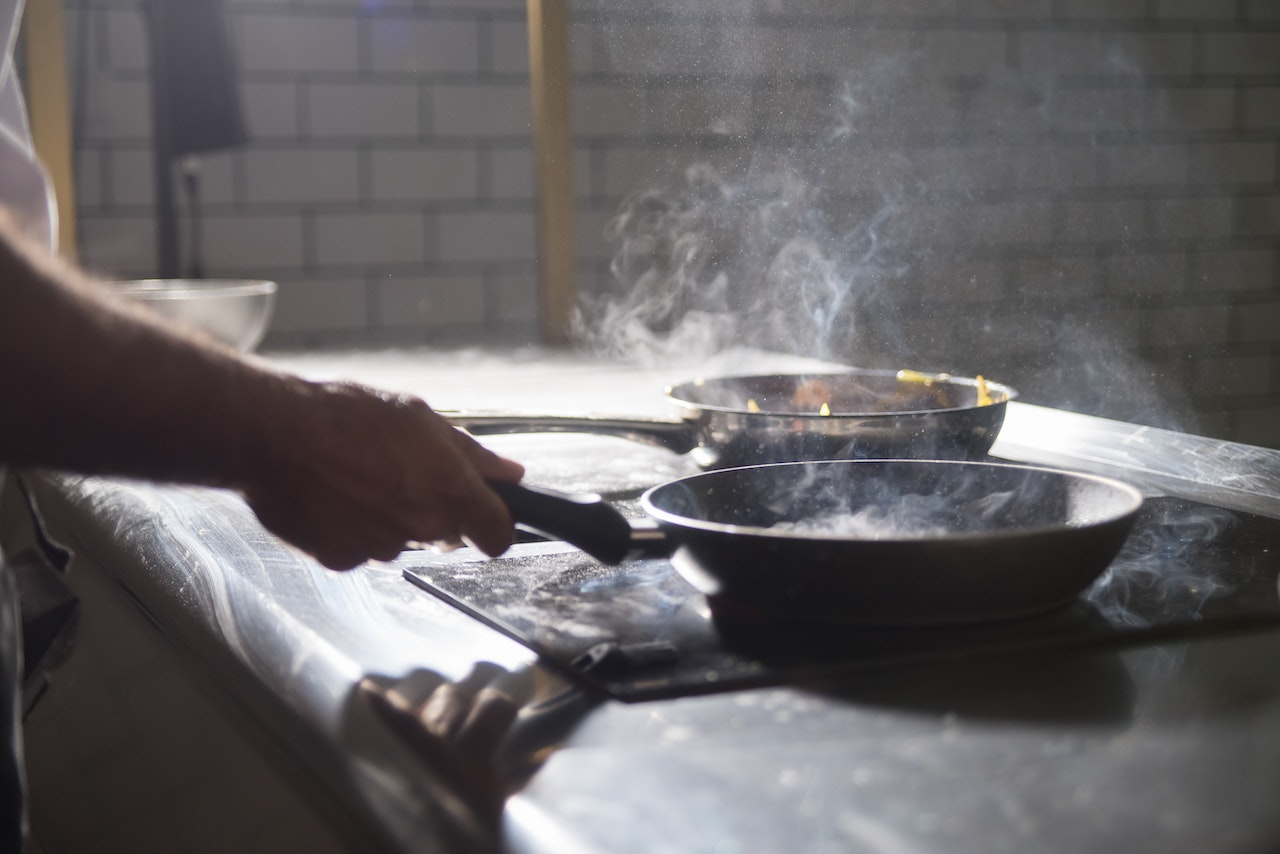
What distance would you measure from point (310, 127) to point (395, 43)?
0.25 m

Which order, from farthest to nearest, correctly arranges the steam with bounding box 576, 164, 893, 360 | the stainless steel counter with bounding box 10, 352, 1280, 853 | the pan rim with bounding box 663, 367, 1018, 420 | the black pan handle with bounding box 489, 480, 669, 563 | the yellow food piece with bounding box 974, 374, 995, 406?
1. the steam with bounding box 576, 164, 893, 360
2. the yellow food piece with bounding box 974, 374, 995, 406
3. the pan rim with bounding box 663, 367, 1018, 420
4. the black pan handle with bounding box 489, 480, 669, 563
5. the stainless steel counter with bounding box 10, 352, 1280, 853

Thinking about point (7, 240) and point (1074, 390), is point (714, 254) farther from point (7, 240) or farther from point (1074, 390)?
point (7, 240)

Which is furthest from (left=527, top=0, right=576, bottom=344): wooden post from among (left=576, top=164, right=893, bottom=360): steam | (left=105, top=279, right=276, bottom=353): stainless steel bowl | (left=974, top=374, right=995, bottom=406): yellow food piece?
(left=974, top=374, right=995, bottom=406): yellow food piece

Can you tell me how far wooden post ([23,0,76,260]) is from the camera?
1.73m

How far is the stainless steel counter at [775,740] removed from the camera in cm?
36

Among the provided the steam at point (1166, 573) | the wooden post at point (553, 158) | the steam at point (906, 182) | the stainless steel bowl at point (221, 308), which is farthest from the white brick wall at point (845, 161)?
the steam at point (1166, 573)

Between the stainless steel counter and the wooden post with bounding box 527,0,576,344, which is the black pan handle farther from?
the wooden post with bounding box 527,0,576,344

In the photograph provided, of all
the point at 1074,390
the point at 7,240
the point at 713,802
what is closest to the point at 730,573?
the point at 713,802

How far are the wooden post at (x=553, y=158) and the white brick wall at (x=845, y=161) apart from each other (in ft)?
2.55

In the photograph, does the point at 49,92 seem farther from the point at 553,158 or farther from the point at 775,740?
the point at 775,740

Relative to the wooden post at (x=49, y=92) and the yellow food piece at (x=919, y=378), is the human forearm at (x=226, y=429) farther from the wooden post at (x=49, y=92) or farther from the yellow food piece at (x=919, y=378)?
the wooden post at (x=49, y=92)

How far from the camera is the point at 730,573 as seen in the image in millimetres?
545

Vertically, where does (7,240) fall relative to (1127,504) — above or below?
above

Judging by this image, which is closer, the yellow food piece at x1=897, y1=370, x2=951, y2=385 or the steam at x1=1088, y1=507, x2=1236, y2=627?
the steam at x1=1088, y1=507, x2=1236, y2=627
